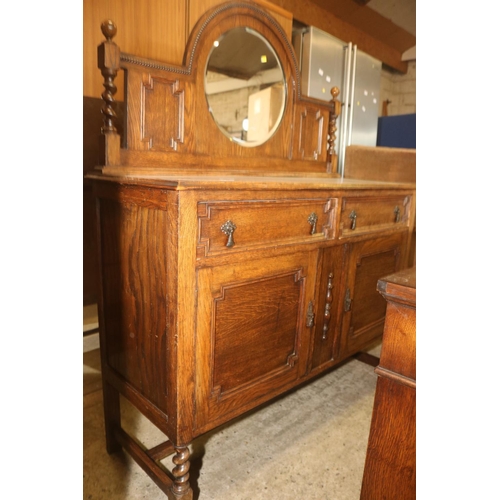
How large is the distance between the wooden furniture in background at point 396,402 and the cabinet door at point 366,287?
988mm

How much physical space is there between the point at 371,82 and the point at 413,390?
345cm

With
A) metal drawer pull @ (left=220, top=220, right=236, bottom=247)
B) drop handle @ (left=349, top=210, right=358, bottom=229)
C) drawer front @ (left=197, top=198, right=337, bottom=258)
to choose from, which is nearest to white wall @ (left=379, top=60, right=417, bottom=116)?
drop handle @ (left=349, top=210, right=358, bottom=229)

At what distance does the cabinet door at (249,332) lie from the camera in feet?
3.87

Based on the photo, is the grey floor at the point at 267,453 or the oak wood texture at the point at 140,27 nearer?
the grey floor at the point at 267,453

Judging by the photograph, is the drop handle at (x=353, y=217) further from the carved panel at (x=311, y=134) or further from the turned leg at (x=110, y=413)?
the turned leg at (x=110, y=413)

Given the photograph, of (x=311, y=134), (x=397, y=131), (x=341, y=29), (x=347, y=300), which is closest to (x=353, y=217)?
(x=347, y=300)

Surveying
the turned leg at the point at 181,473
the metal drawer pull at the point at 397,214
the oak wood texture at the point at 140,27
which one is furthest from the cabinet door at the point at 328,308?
the oak wood texture at the point at 140,27

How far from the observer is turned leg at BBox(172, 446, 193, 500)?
1.18m

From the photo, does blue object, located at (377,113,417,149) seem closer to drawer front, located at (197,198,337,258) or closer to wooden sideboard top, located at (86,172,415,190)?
wooden sideboard top, located at (86,172,415,190)

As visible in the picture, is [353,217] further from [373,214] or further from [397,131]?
[397,131]

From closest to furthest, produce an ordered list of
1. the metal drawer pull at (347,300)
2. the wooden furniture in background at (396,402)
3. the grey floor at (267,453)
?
the wooden furniture in background at (396,402) → the grey floor at (267,453) → the metal drawer pull at (347,300)

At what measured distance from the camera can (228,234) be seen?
3.79ft

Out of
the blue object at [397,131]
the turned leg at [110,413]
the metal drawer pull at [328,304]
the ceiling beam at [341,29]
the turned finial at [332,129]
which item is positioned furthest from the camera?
Result: the blue object at [397,131]
